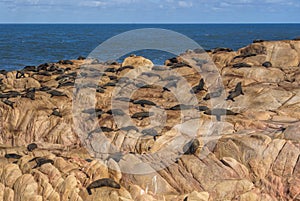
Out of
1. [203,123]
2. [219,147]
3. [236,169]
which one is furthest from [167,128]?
[236,169]

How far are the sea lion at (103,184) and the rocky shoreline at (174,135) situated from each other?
5 cm

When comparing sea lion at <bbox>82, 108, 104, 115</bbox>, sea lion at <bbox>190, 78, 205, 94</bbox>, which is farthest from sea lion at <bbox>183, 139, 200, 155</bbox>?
sea lion at <bbox>190, 78, 205, 94</bbox>

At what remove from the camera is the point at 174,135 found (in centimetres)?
2375

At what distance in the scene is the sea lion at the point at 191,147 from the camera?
2181 centimetres

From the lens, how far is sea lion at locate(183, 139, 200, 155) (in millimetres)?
21812

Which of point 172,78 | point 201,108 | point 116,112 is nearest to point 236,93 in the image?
point 201,108

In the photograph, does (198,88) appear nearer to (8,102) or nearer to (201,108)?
(201,108)

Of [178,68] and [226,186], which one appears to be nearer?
[226,186]

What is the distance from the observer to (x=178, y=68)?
3928 centimetres

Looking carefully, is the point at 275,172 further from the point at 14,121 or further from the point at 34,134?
the point at 14,121

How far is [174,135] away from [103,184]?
572 cm

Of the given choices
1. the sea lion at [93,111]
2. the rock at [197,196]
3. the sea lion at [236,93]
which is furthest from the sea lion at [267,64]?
the rock at [197,196]

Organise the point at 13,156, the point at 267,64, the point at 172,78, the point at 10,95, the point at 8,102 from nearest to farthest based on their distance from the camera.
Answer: the point at 13,156, the point at 8,102, the point at 10,95, the point at 172,78, the point at 267,64

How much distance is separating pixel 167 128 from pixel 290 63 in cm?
1748
